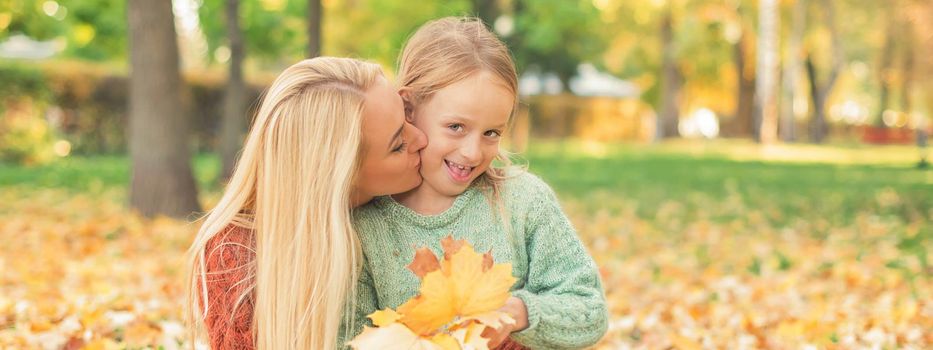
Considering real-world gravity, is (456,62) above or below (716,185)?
above

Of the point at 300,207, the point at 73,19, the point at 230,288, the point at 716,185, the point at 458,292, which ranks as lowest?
the point at 716,185

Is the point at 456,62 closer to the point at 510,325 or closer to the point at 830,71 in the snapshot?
the point at 510,325

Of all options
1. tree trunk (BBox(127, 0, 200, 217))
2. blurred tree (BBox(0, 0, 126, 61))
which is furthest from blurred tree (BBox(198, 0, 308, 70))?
tree trunk (BBox(127, 0, 200, 217))

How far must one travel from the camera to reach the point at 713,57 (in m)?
35.3

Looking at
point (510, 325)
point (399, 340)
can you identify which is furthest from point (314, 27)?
point (399, 340)

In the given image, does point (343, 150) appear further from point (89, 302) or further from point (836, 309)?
point (836, 309)

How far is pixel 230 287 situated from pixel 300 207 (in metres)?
0.29

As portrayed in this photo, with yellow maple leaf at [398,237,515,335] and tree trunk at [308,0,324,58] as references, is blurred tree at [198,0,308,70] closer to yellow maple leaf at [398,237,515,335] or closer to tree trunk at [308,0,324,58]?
tree trunk at [308,0,324,58]

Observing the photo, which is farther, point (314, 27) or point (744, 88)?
point (744, 88)

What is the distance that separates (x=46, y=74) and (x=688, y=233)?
1264 centimetres

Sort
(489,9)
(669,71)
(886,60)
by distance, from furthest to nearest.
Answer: (886,60), (669,71), (489,9)

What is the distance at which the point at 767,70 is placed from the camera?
2709 centimetres

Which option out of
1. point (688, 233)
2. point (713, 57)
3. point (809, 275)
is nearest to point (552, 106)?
point (713, 57)

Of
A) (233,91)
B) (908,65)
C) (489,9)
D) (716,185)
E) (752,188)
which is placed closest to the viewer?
(233,91)
